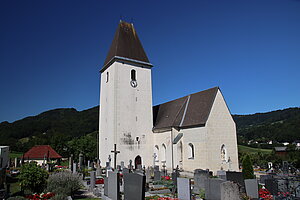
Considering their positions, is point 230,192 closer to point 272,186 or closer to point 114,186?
point 114,186

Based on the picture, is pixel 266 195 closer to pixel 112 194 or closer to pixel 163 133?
pixel 112 194

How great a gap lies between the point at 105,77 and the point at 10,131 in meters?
70.6

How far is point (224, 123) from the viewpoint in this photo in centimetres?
2311

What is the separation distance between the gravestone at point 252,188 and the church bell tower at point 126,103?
16596 millimetres

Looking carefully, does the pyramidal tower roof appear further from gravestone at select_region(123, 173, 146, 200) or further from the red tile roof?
gravestone at select_region(123, 173, 146, 200)

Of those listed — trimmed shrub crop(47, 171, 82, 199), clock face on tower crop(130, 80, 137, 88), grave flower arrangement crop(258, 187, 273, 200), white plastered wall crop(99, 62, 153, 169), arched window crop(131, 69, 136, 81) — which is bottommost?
grave flower arrangement crop(258, 187, 273, 200)

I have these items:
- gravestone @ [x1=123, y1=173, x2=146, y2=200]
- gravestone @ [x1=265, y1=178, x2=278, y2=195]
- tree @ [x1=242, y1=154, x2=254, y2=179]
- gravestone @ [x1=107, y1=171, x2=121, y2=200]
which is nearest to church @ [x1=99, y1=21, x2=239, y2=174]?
tree @ [x1=242, y1=154, x2=254, y2=179]

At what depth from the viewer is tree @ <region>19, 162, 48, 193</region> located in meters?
11.2

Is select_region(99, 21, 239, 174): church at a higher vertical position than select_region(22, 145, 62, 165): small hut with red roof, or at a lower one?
higher

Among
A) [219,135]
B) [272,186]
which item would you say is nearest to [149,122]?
[219,135]

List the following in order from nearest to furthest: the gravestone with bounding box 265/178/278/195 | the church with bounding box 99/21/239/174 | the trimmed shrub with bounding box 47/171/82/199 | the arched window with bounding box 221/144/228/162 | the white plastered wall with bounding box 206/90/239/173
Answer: the trimmed shrub with bounding box 47/171/82/199
the gravestone with bounding box 265/178/278/195
the white plastered wall with bounding box 206/90/239/173
the church with bounding box 99/21/239/174
the arched window with bounding box 221/144/228/162

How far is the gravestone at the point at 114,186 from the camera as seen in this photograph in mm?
10315

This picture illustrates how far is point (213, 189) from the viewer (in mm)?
10695

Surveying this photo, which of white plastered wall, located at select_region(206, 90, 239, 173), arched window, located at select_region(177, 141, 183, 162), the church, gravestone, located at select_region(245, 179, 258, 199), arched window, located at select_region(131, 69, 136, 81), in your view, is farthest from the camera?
arched window, located at select_region(131, 69, 136, 81)
